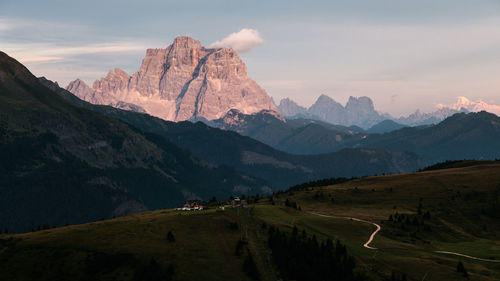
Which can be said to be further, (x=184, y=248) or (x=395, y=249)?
(x=395, y=249)

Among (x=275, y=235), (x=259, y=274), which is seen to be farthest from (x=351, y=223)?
(x=259, y=274)

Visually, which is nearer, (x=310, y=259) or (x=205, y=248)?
(x=310, y=259)

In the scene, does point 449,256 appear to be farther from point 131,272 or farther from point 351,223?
point 131,272

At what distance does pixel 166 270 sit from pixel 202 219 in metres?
39.7

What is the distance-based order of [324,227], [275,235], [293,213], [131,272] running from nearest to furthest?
[131,272]
[275,235]
[324,227]
[293,213]

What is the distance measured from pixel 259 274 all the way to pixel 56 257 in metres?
49.0

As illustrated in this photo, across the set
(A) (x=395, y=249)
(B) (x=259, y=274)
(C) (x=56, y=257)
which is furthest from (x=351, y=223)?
(C) (x=56, y=257)

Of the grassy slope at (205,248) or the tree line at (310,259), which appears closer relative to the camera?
the grassy slope at (205,248)

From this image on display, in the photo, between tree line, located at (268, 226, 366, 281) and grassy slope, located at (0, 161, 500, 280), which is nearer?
grassy slope, located at (0, 161, 500, 280)

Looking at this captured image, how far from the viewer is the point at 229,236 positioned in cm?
14800

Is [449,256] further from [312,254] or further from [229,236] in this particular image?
[229,236]

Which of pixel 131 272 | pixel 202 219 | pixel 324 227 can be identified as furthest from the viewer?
pixel 324 227

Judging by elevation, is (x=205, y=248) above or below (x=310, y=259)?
above

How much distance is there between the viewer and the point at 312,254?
137 metres
